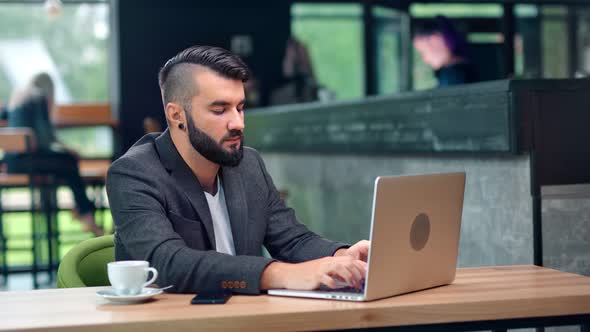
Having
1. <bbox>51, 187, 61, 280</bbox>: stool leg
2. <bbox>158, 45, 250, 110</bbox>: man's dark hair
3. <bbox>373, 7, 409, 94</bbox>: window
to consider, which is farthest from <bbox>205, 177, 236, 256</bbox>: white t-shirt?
<bbox>373, 7, 409, 94</bbox>: window

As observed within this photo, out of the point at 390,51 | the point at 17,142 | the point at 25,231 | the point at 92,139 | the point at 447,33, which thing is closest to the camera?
the point at 447,33

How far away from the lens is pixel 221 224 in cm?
220

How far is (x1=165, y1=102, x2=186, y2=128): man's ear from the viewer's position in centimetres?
214

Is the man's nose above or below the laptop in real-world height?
above

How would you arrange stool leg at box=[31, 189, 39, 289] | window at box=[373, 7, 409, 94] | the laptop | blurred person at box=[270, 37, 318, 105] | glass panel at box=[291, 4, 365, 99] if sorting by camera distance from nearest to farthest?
the laptop < stool leg at box=[31, 189, 39, 289] < blurred person at box=[270, 37, 318, 105] < window at box=[373, 7, 409, 94] < glass panel at box=[291, 4, 365, 99]

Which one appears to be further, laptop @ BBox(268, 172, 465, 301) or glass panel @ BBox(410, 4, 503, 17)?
glass panel @ BBox(410, 4, 503, 17)

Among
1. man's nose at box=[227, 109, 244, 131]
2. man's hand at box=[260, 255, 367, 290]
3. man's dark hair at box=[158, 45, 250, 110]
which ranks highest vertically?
man's dark hair at box=[158, 45, 250, 110]

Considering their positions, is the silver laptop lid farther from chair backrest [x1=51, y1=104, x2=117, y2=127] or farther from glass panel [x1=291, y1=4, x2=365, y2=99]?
glass panel [x1=291, y1=4, x2=365, y2=99]

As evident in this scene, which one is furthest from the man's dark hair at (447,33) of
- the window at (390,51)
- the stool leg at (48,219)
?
the window at (390,51)

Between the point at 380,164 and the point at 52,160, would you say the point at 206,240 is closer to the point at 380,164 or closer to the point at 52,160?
the point at 380,164

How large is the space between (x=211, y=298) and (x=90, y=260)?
0.68 meters

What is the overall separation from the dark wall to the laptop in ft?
25.6

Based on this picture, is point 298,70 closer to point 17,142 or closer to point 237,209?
point 17,142

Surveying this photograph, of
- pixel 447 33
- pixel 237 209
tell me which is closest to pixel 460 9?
pixel 447 33
